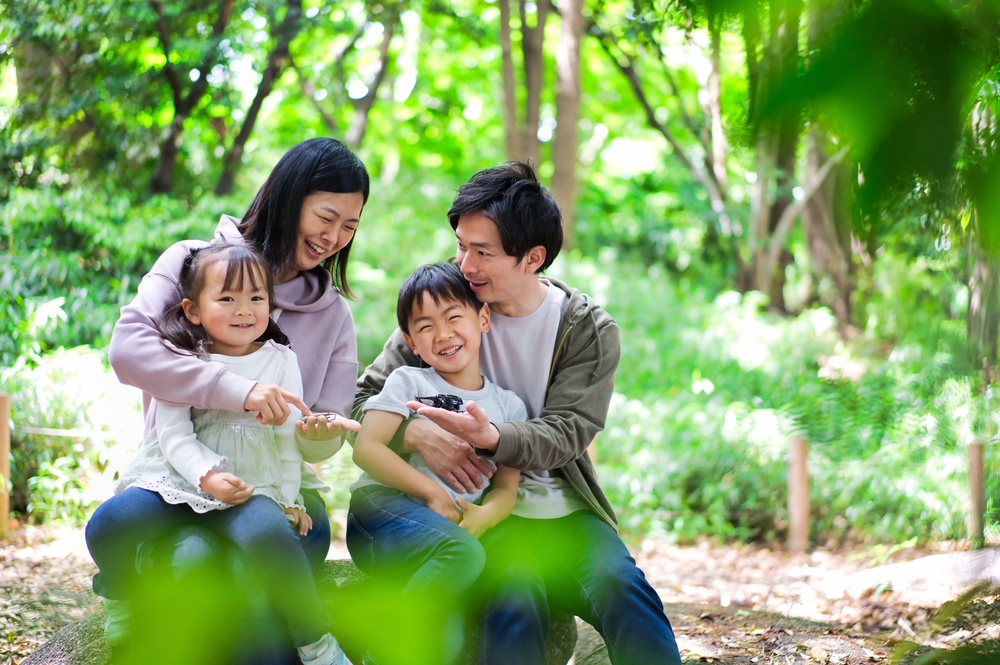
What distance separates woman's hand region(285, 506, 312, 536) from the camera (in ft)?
5.89

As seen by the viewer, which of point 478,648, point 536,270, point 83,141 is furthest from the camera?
point 83,141

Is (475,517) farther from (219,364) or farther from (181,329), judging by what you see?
(181,329)

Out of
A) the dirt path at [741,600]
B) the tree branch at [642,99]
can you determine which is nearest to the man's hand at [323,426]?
the dirt path at [741,600]

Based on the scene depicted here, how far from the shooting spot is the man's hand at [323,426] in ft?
5.54

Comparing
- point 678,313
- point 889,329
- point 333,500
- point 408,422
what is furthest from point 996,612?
point 889,329

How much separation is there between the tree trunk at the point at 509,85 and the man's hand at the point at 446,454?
189 inches

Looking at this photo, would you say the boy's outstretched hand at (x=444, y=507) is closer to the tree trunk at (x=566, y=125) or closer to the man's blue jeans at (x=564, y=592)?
the man's blue jeans at (x=564, y=592)

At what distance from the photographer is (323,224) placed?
6.40 feet

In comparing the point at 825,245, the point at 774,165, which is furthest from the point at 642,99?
the point at 825,245

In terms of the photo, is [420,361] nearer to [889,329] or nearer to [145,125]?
[145,125]

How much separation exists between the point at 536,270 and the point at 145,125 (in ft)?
17.7

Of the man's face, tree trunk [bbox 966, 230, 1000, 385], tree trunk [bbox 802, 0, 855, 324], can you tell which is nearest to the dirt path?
tree trunk [bbox 966, 230, 1000, 385]

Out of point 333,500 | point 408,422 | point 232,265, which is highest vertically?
point 232,265

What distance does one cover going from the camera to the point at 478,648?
Result: 174 centimetres
